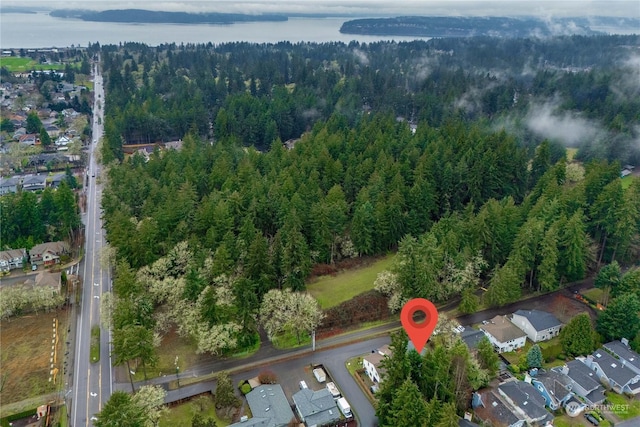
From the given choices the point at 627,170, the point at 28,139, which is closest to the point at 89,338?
the point at 28,139

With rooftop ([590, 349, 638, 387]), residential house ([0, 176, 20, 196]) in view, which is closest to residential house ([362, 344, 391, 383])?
rooftop ([590, 349, 638, 387])

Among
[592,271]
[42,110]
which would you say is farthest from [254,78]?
[592,271]

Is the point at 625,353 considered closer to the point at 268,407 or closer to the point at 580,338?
the point at 580,338

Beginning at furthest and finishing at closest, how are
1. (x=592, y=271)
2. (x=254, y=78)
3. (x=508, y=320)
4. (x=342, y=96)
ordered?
(x=254, y=78) < (x=342, y=96) < (x=592, y=271) < (x=508, y=320)

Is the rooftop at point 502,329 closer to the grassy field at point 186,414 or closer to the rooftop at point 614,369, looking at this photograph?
the rooftop at point 614,369

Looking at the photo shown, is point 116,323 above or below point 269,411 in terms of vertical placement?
above

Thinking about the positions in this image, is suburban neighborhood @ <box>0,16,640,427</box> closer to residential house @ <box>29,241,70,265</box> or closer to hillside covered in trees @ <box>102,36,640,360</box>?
residential house @ <box>29,241,70,265</box>

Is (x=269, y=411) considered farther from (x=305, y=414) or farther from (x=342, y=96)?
(x=342, y=96)
